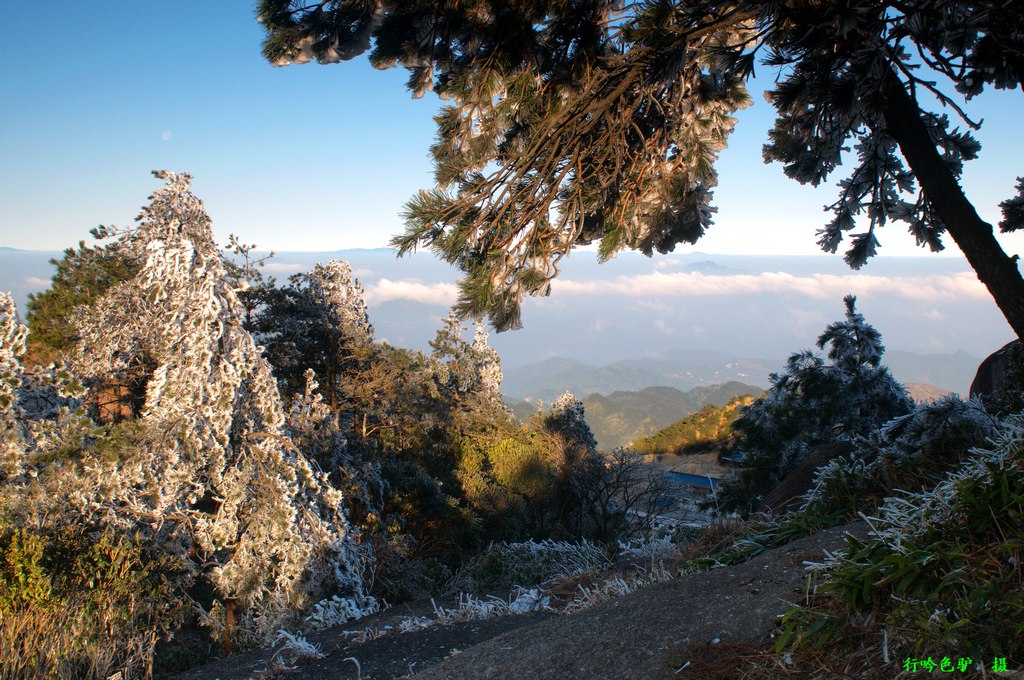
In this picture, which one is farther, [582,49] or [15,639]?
[582,49]

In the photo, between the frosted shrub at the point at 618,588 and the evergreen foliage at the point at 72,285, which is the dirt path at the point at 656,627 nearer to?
the frosted shrub at the point at 618,588

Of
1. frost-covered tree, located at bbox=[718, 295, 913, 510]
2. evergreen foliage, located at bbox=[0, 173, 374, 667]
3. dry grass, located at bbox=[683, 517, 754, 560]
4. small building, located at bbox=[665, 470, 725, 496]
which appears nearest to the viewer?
dry grass, located at bbox=[683, 517, 754, 560]

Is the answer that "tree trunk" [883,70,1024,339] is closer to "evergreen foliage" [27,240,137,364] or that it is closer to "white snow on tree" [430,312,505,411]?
"white snow on tree" [430,312,505,411]

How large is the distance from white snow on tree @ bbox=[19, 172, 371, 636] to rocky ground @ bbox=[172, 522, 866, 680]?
4.72m

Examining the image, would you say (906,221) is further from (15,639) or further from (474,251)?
(15,639)

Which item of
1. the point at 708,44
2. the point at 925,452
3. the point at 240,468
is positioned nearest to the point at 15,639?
the point at 240,468

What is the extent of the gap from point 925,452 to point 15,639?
6.83 meters

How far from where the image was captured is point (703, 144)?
567cm

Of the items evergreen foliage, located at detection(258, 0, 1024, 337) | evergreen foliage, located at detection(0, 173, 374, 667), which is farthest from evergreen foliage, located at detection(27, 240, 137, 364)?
evergreen foliage, located at detection(258, 0, 1024, 337)

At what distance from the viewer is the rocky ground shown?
2832mm

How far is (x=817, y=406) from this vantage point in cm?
1301

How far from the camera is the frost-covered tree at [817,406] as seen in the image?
12.1 meters

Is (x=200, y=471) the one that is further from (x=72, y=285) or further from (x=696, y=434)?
(x=696, y=434)

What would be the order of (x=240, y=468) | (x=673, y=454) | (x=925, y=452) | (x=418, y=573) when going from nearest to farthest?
(x=925, y=452) < (x=240, y=468) < (x=418, y=573) < (x=673, y=454)
